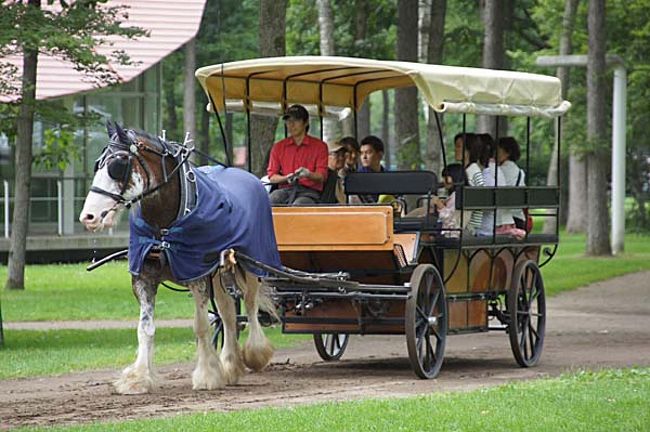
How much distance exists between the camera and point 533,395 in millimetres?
11555

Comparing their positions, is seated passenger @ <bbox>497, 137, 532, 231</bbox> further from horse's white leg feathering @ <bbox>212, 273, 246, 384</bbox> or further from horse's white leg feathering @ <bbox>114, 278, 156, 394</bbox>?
horse's white leg feathering @ <bbox>114, 278, 156, 394</bbox>

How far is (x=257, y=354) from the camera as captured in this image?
529 inches

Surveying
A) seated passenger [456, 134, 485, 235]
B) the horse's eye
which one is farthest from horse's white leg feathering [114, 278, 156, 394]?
seated passenger [456, 134, 485, 235]

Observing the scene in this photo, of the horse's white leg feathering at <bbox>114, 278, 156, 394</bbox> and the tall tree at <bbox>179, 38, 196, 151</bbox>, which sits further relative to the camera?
the tall tree at <bbox>179, 38, 196, 151</bbox>

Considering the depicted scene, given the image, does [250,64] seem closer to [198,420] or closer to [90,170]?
[198,420]

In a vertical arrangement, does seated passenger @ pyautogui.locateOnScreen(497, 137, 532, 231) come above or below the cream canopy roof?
below

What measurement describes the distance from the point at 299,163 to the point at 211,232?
7.32 feet

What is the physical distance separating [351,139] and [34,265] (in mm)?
19664

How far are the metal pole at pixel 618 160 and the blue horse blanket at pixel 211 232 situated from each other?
75.3ft

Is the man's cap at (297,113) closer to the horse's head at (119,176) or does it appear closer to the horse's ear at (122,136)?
the horse's head at (119,176)

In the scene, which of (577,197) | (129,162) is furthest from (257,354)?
(577,197)

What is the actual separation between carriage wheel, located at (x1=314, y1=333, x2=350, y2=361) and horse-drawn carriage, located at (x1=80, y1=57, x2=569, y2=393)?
0.07 feet

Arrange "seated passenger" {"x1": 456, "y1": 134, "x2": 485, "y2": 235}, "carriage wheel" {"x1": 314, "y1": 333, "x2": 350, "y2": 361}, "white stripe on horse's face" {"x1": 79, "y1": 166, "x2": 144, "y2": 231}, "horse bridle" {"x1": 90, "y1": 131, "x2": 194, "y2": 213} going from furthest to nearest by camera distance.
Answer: "carriage wheel" {"x1": 314, "y1": 333, "x2": 350, "y2": 361} → "seated passenger" {"x1": 456, "y1": 134, "x2": 485, "y2": 235} → "horse bridle" {"x1": 90, "y1": 131, "x2": 194, "y2": 213} → "white stripe on horse's face" {"x1": 79, "y1": 166, "x2": 144, "y2": 231}

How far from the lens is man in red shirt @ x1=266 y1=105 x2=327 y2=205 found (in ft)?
47.4
